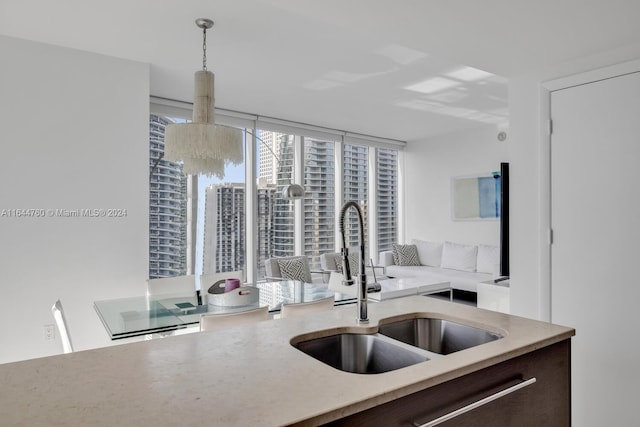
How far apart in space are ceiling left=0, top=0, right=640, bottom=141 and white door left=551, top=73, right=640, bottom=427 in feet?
1.09

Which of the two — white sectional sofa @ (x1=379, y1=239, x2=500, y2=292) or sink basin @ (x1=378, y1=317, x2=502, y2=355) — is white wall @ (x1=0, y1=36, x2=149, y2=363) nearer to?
sink basin @ (x1=378, y1=317, x2=502, y2=355)

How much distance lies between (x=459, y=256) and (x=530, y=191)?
409 centimetres

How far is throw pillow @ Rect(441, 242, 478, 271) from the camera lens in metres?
6.28

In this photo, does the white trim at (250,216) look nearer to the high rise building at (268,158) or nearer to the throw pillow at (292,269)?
the high rise building at (268,158)

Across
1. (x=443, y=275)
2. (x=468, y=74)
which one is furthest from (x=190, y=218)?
(x=443, y=275)

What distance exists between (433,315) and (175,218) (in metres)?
3.97

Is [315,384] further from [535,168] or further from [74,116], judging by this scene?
[74,116]

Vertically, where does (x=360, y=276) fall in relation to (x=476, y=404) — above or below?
above

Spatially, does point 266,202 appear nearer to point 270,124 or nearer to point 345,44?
point 270,124

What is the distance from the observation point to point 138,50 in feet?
11.0

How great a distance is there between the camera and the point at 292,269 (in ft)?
17.4

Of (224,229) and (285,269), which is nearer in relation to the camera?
(285,269)

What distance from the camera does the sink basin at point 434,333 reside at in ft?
5.24

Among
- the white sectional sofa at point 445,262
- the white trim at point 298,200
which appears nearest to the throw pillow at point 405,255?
the white sectional sofa at point 445,262
